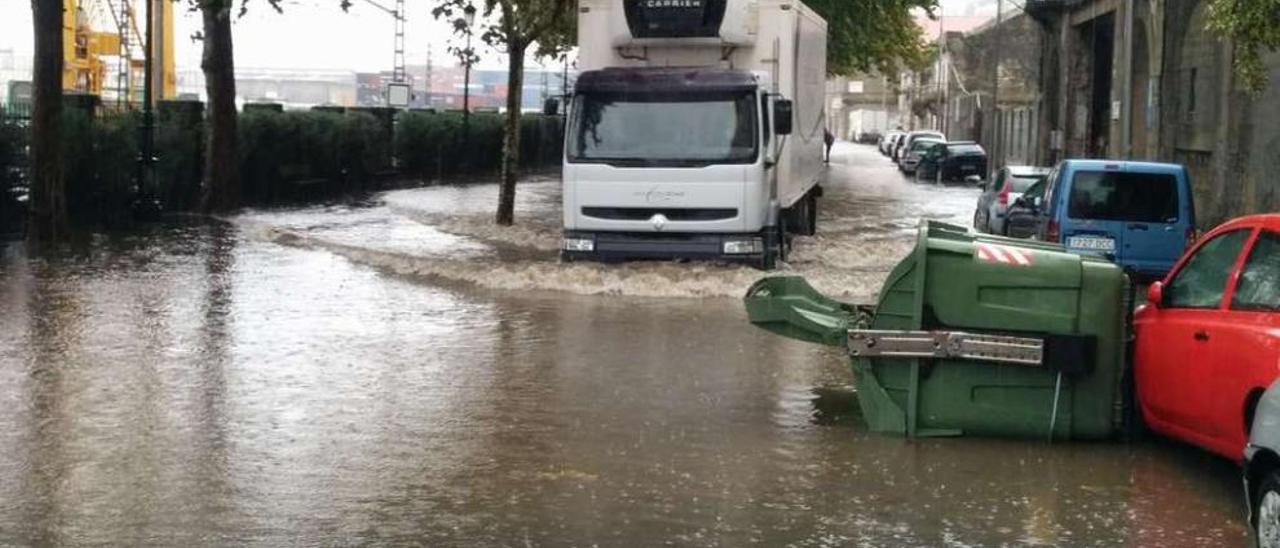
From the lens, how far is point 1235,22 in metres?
13.5

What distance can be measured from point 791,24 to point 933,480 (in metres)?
12.0

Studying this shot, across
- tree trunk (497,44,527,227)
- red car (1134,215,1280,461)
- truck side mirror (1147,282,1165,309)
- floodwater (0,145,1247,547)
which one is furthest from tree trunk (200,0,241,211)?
red car (1134,215,1280,461)

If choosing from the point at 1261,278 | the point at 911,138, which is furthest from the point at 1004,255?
the point at 911,138

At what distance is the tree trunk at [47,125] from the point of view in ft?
69.3

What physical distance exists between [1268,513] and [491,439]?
4638 mm

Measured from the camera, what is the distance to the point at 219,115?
29641mm

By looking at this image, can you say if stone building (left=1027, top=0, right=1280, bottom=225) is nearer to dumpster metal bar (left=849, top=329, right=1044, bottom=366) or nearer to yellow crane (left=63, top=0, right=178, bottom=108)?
dumpster metal bar (left=849, top=329, right=1044, bottom=366)

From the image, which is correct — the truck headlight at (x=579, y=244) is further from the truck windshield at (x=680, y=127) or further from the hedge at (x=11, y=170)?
the hedge at (x=11, y=170)

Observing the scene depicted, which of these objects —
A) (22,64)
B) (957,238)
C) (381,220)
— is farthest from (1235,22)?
(22,64)

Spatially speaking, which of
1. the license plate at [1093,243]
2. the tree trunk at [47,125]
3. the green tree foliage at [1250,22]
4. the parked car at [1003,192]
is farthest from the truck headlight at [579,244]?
the parked car at [1003,192]

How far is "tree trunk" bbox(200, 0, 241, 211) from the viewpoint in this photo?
96.7ft

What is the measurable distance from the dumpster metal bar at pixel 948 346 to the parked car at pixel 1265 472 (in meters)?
2.31

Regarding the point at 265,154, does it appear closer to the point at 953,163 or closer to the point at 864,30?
the point at 864,30

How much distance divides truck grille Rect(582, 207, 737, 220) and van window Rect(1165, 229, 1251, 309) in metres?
9.79
